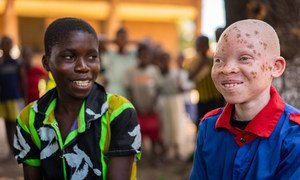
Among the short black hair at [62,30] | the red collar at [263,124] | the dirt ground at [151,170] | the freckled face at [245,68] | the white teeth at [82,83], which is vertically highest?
the short black hair at [62,30]

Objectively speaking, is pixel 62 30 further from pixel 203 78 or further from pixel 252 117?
pixel 203 78

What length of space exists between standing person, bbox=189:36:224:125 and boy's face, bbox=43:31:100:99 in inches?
135

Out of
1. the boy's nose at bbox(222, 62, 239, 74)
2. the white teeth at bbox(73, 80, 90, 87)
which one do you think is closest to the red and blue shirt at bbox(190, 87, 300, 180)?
the boy's nose at bbox(222, 62, 239, 74)

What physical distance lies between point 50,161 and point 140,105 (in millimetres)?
4053

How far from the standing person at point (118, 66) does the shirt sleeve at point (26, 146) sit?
3.92m

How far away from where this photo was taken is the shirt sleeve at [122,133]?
2.00m

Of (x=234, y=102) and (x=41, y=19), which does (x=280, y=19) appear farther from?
(x=41, y=19)

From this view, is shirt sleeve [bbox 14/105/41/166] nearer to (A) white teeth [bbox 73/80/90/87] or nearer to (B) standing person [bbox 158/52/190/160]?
(A) white teeth [bbox 73/80/90/87]

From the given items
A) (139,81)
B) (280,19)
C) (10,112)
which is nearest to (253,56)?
(280,19)

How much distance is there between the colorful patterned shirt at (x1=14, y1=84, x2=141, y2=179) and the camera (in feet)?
6.51

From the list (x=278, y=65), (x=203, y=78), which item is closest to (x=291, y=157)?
(x=278, y=65)

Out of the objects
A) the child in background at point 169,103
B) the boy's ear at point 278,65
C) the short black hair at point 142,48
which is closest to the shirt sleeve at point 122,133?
the boy's ear at point 278,65

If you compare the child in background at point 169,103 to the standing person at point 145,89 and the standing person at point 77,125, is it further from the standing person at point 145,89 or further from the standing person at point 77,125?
the standing person at point 77,125

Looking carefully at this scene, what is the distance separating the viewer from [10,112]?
6.54 meters
